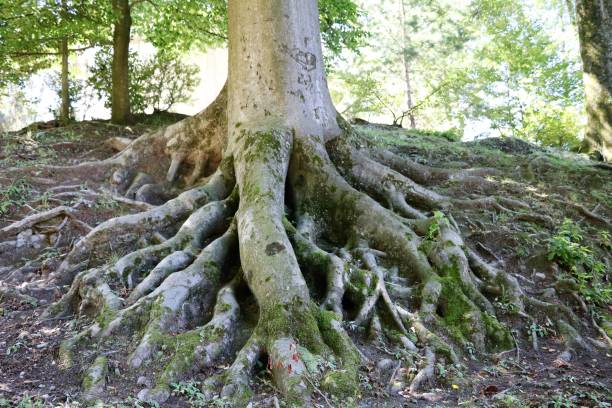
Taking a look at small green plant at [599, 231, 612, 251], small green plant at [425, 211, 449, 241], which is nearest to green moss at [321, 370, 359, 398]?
small green plant at [425, 211, 449, 241]

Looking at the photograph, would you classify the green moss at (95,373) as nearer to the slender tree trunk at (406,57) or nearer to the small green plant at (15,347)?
the small green plant at (15,347)

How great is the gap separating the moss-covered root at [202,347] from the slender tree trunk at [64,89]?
27.5 ft

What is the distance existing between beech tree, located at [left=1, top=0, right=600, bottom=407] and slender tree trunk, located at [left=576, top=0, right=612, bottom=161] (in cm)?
316

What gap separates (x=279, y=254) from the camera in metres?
4.55

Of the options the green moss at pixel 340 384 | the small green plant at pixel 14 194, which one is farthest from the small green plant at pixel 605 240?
the small green plant at pixel 14 194

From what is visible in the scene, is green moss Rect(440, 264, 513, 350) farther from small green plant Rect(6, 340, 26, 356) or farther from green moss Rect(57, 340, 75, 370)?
small green plant Rect(6, 340, 26, 356)

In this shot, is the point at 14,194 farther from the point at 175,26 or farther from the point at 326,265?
the point at 175,26

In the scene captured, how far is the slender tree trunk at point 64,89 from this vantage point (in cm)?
1111

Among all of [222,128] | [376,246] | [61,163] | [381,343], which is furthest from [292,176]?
[61,163]

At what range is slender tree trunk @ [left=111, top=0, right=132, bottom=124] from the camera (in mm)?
10516

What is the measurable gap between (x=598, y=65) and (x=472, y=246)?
5.55 m

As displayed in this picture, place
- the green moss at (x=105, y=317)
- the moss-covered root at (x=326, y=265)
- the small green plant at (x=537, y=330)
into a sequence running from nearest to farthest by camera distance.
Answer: the green moss at (x=105, y=317) → the moss-covered root at (x=326, y=265) → the small green plant at (x=537, y=330)

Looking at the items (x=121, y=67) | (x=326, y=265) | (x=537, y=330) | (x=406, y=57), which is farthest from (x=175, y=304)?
(x=406, y=57)

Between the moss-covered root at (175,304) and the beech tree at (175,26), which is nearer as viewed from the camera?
the moss-covered root at (175,304)
